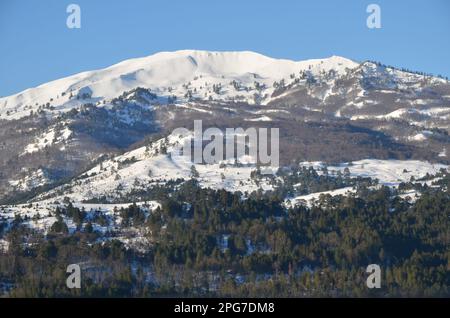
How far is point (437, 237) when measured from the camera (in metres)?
199

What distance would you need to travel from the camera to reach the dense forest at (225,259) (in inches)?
6299

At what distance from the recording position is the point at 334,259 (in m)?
180

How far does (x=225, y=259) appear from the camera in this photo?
177 m

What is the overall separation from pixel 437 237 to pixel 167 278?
59.4 m

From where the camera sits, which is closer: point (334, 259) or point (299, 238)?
point (334, 259)

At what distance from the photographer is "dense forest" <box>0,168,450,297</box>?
525 feet

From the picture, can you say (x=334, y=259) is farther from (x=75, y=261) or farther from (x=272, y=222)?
(x=75, y=261)
